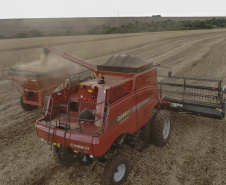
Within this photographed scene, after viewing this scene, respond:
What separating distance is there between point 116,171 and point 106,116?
111 centimetres

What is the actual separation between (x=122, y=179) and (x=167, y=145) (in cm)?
183

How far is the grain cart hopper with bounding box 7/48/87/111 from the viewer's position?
670cm

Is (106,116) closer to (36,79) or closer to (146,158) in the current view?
(146,158)

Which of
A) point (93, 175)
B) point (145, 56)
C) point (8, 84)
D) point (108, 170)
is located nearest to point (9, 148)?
point (93, 175)

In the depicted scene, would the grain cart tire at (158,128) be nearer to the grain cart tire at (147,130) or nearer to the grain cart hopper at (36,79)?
the grain cart tire at (147,130)

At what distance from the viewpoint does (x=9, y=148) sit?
5508 mm

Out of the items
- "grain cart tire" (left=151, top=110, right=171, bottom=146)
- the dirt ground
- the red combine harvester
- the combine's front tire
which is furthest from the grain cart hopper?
"grain cart tire" (left=151, top=110, right=171, bottom=146)

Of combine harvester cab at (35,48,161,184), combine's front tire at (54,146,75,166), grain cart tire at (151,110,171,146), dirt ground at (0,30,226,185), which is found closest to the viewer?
combine harvester cab at (35,48,161,184)

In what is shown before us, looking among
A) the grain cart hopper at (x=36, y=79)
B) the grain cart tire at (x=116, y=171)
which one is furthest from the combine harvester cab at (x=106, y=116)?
the grain cart hopper at (x=36, y=79)

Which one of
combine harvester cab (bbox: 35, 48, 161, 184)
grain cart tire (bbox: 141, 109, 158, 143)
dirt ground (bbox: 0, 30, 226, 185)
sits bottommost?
dirt ground (bbox: 0, 30, 226, 185)

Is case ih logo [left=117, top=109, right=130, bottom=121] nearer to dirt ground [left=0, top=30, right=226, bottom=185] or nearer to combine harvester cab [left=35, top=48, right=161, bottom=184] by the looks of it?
combine harvester cab [left=35, top=48, right=161, bottom=184]

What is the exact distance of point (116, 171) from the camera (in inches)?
158

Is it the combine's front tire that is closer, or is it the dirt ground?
the combine's front tire

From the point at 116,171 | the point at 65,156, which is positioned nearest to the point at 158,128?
the point at 116,171
